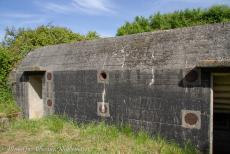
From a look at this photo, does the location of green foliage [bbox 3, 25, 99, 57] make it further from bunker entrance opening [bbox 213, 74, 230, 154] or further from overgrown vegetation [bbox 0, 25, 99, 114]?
bunker entrance opening [bbox 213, 74, 230, 154]

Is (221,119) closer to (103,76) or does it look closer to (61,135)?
(103,76)

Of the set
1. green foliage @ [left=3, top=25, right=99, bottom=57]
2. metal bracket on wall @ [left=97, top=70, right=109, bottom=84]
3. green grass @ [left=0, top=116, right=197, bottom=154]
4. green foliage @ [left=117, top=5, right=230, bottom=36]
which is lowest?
green grass @ [left=0, top=116, right=197, bottom=154]

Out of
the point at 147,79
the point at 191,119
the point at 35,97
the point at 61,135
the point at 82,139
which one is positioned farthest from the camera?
the point at 35,97

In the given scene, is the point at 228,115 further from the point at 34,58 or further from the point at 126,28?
the point at 126,28

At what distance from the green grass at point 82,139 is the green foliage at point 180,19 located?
1674 centimetres

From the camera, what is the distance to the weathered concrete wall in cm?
688

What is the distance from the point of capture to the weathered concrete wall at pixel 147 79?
22.6ft

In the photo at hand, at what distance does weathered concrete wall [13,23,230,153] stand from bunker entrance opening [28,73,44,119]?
4.03ft

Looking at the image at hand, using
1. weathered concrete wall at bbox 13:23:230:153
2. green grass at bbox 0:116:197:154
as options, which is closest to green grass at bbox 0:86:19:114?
green grass at bbox 0:116:197:154

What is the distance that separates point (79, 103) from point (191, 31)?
441cm

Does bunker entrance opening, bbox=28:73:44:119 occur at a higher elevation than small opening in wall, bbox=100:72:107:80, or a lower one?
lower

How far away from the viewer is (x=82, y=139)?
8.55m

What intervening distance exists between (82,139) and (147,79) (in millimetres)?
2481

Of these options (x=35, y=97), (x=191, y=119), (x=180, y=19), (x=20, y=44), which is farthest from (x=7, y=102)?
(x=180, y=19)
